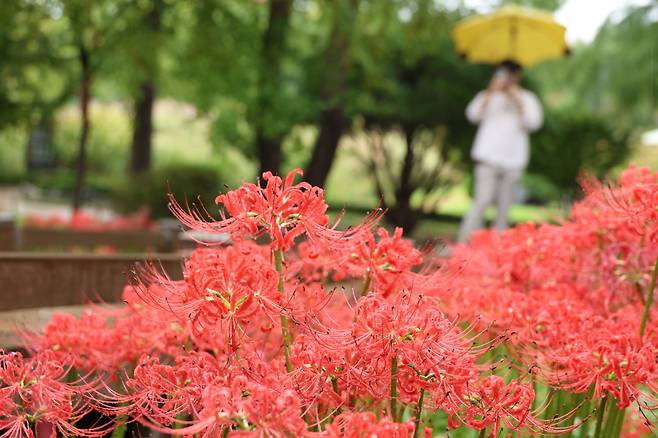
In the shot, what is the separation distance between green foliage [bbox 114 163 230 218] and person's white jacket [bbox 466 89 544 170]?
509cm

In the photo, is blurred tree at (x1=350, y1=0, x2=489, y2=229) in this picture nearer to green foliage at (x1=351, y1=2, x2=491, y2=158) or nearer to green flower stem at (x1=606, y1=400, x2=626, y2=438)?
green foliage at (x1=351, y1=2, x2=491, y2=158)

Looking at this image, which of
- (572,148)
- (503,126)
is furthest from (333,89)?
(572,148)

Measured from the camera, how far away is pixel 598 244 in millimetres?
3096

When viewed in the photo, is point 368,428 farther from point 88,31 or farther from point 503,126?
point 88,31

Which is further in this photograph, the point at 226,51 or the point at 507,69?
the point at 226,51

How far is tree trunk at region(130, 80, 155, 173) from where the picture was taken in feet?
51.5

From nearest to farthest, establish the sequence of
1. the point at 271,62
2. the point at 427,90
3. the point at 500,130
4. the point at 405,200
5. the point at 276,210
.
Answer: the point at 276,210, the point at 500,130, the point at 271,62, the point at 427,90, the point at 405,200

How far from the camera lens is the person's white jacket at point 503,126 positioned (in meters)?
8.78

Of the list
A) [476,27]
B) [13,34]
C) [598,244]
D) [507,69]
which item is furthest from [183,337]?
[13,34]

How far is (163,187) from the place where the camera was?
12.9m

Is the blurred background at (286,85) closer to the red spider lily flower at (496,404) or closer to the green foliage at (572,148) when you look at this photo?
the green foliage at (572,148)

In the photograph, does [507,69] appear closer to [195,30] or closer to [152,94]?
[195,30]

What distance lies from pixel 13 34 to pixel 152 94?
4650 millimetres

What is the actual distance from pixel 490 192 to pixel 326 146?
181 inches
